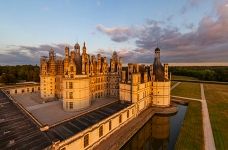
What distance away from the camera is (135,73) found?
109ft

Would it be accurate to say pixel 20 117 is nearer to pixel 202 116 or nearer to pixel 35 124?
pixel 35 124

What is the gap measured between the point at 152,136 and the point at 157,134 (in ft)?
4.28

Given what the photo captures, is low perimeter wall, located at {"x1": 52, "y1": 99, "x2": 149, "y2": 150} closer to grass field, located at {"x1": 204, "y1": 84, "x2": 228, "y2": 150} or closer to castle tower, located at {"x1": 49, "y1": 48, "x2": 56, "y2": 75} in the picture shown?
grass field, located at {"x1": 204, "y1": 84, "x2": 228, "y2": 150}

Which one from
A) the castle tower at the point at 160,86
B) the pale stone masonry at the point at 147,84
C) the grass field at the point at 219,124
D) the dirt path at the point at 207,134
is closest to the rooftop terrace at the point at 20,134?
the pale stone masonry at the point at 147,84

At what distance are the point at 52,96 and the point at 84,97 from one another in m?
15.4

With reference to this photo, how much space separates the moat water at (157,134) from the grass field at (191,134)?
6.50 ft

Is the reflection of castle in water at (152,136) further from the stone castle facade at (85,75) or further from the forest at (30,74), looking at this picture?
the forest at (30,74)

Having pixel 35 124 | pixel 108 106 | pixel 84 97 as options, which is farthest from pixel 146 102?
pixel 35 124

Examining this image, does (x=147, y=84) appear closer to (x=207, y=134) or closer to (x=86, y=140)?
(x=207, y=134)

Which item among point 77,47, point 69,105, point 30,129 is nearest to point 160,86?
point 69,105

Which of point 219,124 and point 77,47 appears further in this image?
point 77,47

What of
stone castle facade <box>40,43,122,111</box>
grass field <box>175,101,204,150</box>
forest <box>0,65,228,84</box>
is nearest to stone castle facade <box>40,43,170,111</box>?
stone castle facade <box>40,43,122,111</box>

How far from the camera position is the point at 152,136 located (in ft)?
93.0

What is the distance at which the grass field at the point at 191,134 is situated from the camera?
2178 centimetres
